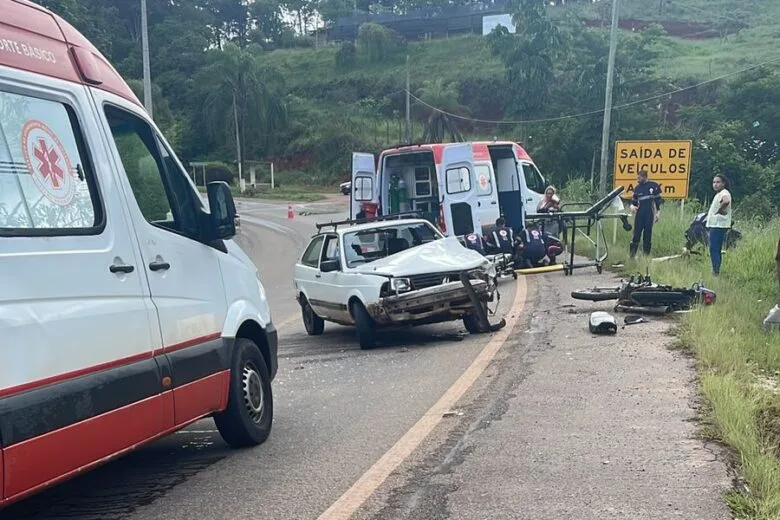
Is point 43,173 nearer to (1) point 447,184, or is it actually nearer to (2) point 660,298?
(2) point 660,298

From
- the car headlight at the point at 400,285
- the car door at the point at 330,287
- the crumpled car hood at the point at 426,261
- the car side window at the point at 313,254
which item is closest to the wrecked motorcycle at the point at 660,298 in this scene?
the crumpled car hood at the point at 426,261

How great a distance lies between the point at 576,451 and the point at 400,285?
450cm

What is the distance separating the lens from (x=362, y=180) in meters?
17.9

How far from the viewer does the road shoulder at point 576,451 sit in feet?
13.6

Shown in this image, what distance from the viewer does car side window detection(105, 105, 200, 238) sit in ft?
15.1

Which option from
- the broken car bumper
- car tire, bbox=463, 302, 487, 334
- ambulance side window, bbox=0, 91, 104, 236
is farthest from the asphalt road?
ambulance side window, bbox=0, 91, 104, 236

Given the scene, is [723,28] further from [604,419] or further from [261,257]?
[604,419]

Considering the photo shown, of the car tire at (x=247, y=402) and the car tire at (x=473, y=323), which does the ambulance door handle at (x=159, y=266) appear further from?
the car tire at (x=473, y=323)

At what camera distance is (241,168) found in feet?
203

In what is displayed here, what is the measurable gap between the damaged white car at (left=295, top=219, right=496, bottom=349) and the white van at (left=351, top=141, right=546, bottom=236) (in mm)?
5174

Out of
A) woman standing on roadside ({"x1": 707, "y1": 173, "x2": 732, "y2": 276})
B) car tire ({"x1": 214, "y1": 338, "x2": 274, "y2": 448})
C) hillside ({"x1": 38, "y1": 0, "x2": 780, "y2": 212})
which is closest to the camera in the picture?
car tire ({"x1": 214, "y1": 338, "x2": 274, "y2": 448})

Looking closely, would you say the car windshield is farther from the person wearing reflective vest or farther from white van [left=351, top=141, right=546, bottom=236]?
white van [left=351, top=141, right=546, bottom=236]

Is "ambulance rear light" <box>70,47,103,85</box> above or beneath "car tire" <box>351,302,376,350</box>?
above

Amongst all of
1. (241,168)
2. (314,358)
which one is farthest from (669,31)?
(314,358)
